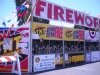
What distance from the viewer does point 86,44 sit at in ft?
62.7

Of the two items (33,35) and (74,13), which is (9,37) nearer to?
(33,35)

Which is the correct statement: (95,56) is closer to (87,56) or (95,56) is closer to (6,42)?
(87,56)

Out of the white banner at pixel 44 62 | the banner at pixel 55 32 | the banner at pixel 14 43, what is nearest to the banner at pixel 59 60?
the white banner at pixel 44 62

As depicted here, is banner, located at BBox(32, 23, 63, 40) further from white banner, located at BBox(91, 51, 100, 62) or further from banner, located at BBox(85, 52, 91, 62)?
white banner, located at BBox(91, 51, 100, 62)

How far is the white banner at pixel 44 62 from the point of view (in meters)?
12.3

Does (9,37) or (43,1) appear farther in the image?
(43,1)

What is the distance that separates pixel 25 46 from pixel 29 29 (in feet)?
4.18

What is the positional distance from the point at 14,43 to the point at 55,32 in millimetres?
3847

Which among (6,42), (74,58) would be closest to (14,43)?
(6,42)

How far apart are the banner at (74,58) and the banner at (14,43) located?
185 inches

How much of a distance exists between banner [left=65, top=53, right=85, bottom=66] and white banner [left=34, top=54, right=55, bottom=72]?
2.04 metres

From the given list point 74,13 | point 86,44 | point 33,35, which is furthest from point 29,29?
point 86,44

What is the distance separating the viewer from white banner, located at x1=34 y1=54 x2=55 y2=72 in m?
12.3

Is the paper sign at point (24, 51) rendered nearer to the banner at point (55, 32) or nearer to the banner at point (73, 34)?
the banner at point (55, 32)
